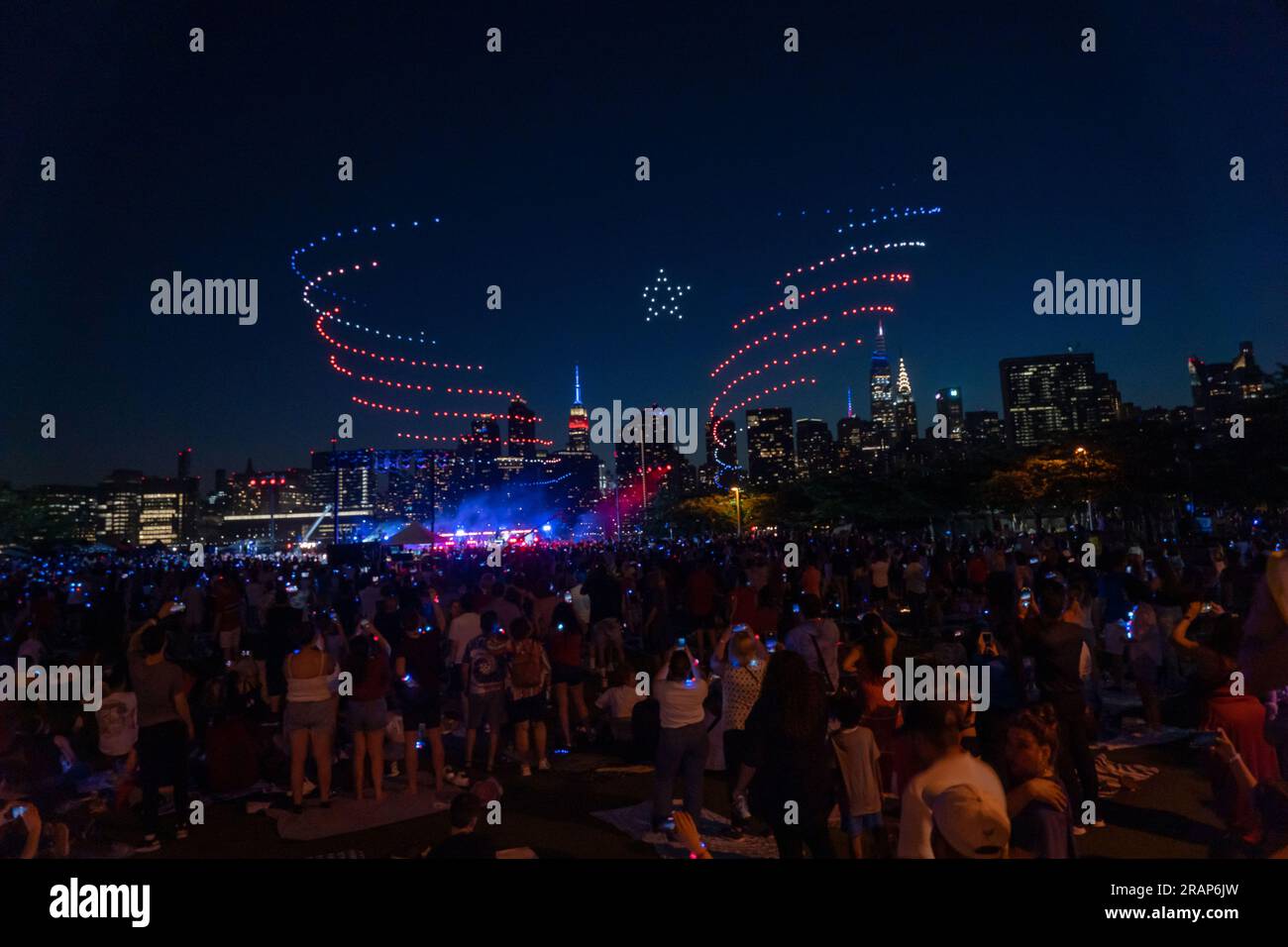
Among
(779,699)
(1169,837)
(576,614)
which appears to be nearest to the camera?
(779,699)

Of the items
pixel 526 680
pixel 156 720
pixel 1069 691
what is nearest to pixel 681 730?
pixel 526 680

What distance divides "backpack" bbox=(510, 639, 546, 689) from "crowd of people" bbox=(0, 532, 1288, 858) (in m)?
0.02

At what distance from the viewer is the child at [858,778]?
15.2 feet

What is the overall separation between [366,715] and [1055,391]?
11168 cm

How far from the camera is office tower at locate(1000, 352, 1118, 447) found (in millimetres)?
97750

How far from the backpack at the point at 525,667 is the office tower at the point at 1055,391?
3942 inches

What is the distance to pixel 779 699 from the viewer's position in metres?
4.47

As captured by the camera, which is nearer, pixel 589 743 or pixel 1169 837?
pixel 1169 837

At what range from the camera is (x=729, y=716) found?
19.8 feet

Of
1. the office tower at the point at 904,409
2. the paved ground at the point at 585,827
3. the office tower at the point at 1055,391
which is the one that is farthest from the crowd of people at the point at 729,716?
the office tower at the point at 904,409
